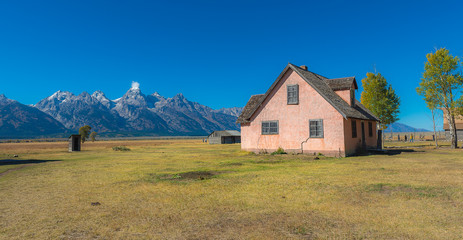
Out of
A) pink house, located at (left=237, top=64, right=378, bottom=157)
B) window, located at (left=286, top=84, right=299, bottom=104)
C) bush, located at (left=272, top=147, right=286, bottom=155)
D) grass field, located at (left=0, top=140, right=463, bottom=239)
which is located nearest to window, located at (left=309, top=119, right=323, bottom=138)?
pink house, located at (left=237, top=64, right=378, bottom=157)

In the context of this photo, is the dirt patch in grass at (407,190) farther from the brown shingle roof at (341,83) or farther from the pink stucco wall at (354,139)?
the brown shingle roof at (341,83)

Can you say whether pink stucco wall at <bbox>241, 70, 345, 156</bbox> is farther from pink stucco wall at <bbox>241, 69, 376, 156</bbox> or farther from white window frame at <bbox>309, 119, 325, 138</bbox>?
white window frame at <bbox>309, 119, 325, 138</bbox>

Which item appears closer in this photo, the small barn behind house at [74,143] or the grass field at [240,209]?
the grass field at [240,209]

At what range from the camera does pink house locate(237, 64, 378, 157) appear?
22406 millimetres

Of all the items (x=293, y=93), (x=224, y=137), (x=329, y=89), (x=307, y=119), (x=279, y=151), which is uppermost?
(x=329, y=89)

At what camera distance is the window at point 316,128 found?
22.9 m

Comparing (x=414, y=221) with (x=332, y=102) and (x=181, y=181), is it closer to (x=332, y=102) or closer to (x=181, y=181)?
(x=181, y=181)

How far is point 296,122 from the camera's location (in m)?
24.4

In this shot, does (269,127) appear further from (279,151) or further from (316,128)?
(316,128)

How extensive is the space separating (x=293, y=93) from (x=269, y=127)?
152 inches

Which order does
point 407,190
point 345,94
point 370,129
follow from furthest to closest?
point 370,129 → point 345,94 → point 407,190

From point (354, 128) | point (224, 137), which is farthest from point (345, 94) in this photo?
point (224, 137)

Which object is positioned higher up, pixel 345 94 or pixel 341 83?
pixel 341 83

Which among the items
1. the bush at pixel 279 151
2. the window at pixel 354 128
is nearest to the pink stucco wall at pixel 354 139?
the window at pixel 354 128
